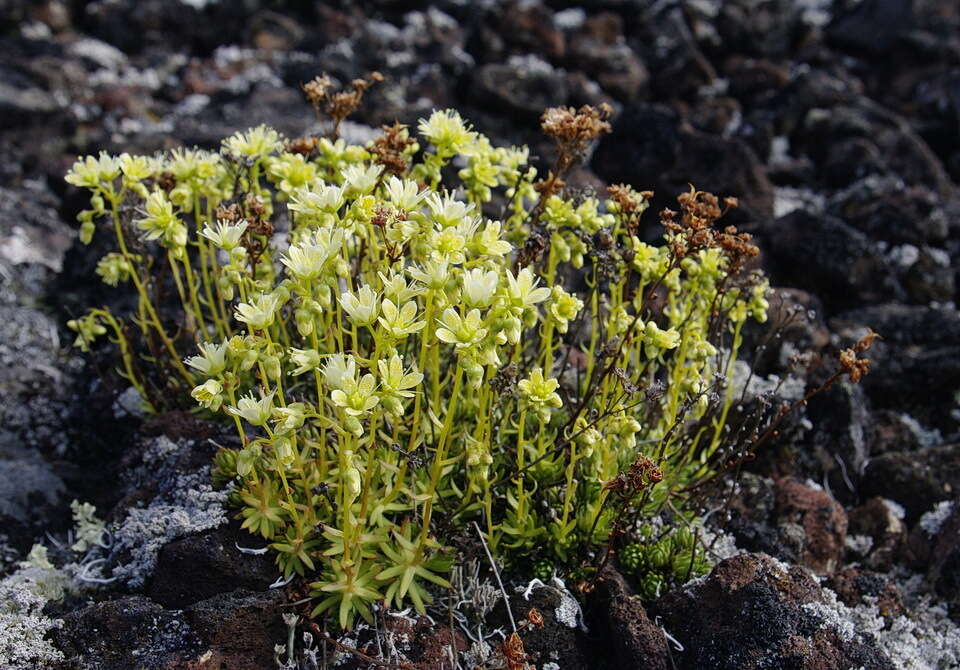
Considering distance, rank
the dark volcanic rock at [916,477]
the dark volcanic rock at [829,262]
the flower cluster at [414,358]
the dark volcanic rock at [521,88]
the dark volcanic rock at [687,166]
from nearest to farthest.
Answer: the flower cluster at [414,358] < the dark volcanic rock at [916,477] < the dark volcanic rock at [829,262] < the dark volcanic rock at [687,166] < the dark volcanic rock at [521,88]

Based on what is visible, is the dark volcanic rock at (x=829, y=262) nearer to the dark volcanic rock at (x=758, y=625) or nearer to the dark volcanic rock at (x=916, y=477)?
the dark volcanic rock at (x=916, y=477)

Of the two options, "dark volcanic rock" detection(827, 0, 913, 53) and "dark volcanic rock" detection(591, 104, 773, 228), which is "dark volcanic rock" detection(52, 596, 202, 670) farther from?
"dark volcanic rock" detection(827, 0, 913, 53)

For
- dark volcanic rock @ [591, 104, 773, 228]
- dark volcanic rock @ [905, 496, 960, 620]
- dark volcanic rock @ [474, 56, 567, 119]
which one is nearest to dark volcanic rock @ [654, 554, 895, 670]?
dark volcanic rock @ [905, 496, 960, 620]

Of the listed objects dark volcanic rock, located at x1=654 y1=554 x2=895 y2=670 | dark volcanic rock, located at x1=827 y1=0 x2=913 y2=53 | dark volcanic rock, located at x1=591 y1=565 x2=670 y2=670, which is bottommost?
dark volcanic rock, located at x1=591 y1=565 x2=670 y2=670

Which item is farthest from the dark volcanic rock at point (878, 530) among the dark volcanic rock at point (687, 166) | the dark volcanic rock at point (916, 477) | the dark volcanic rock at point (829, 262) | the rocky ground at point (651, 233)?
the dark volcanic rock at point (687, 166)

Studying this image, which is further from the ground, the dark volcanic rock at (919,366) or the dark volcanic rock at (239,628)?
the dark volcanic rock at (919,366)

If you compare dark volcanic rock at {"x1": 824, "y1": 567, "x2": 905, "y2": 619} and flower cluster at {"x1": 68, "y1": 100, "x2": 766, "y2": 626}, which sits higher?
flower cluster at {"x1": 68, "y1": 100, "x2": 766, "y2": 626}

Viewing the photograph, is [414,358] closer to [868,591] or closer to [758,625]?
[758,625]

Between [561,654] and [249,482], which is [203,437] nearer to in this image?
[249,482]
